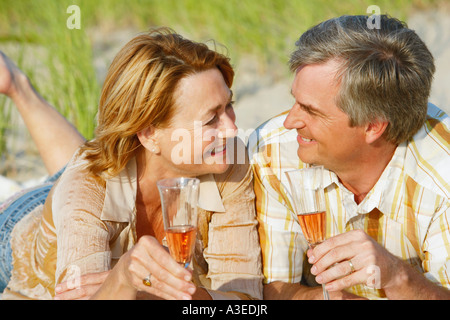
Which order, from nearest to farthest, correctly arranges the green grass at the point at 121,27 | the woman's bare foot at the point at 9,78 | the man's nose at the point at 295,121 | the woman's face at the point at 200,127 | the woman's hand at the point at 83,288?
the woman's hand at the point at 83,288, the woman's face at the point at 200,127, the man's nose at the point at 295,121, the woman's bare foot at the point at 9,78, the green grass at the point at 121,27

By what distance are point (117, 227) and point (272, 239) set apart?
628mm

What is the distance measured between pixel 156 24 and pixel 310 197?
523 centimetres

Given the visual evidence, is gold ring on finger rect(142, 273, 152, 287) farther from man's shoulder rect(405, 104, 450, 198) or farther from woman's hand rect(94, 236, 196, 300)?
man's shoulder rect(405, 104, 450, 198)

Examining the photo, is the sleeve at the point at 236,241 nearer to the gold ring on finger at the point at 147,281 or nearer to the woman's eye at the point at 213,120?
the woman's eye at the point at 213,120

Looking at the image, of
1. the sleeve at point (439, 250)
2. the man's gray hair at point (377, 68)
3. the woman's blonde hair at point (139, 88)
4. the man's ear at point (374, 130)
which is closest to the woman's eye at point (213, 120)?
the woman's blonde hair at point (139, 88)

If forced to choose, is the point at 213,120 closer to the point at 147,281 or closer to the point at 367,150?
the point at 367,150

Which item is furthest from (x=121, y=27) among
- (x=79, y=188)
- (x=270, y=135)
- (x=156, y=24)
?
(x=79, y=188)

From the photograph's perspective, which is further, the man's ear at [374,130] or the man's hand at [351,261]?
the man's ear at [374,130]

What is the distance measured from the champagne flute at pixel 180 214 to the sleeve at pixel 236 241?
1.91ft

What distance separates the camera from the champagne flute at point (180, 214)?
1.98 m

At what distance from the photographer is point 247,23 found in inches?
238

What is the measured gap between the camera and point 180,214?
6.53 feet

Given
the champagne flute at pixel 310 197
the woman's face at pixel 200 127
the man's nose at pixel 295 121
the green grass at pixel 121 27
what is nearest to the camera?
the champagne flute at pixel 310 197

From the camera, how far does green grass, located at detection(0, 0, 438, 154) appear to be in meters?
4.77
